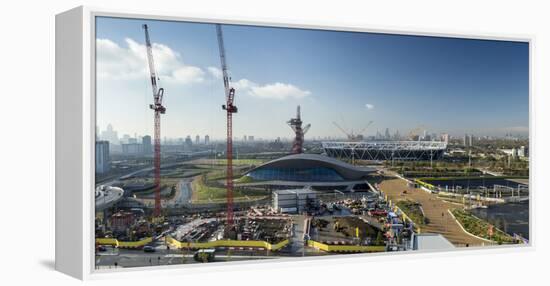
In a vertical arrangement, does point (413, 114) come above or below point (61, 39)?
below

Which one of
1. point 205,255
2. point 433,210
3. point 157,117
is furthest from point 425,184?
point 157,117

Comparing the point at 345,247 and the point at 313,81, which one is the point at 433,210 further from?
the point at 313,81

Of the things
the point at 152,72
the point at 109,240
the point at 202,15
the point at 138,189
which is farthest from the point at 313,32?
the point at 109,240

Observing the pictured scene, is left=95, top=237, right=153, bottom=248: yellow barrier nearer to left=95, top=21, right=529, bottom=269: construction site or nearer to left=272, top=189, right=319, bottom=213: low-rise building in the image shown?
left=95, top=21, right=529, bottom=269: construction site

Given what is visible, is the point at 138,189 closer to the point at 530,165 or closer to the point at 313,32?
the point at 313,32

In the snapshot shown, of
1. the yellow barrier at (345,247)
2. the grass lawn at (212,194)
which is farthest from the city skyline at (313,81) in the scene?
the yellow barrier at (345,247)

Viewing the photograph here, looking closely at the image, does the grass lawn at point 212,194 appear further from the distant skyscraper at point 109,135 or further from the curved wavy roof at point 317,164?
the distant skyscraper at point 109,135
